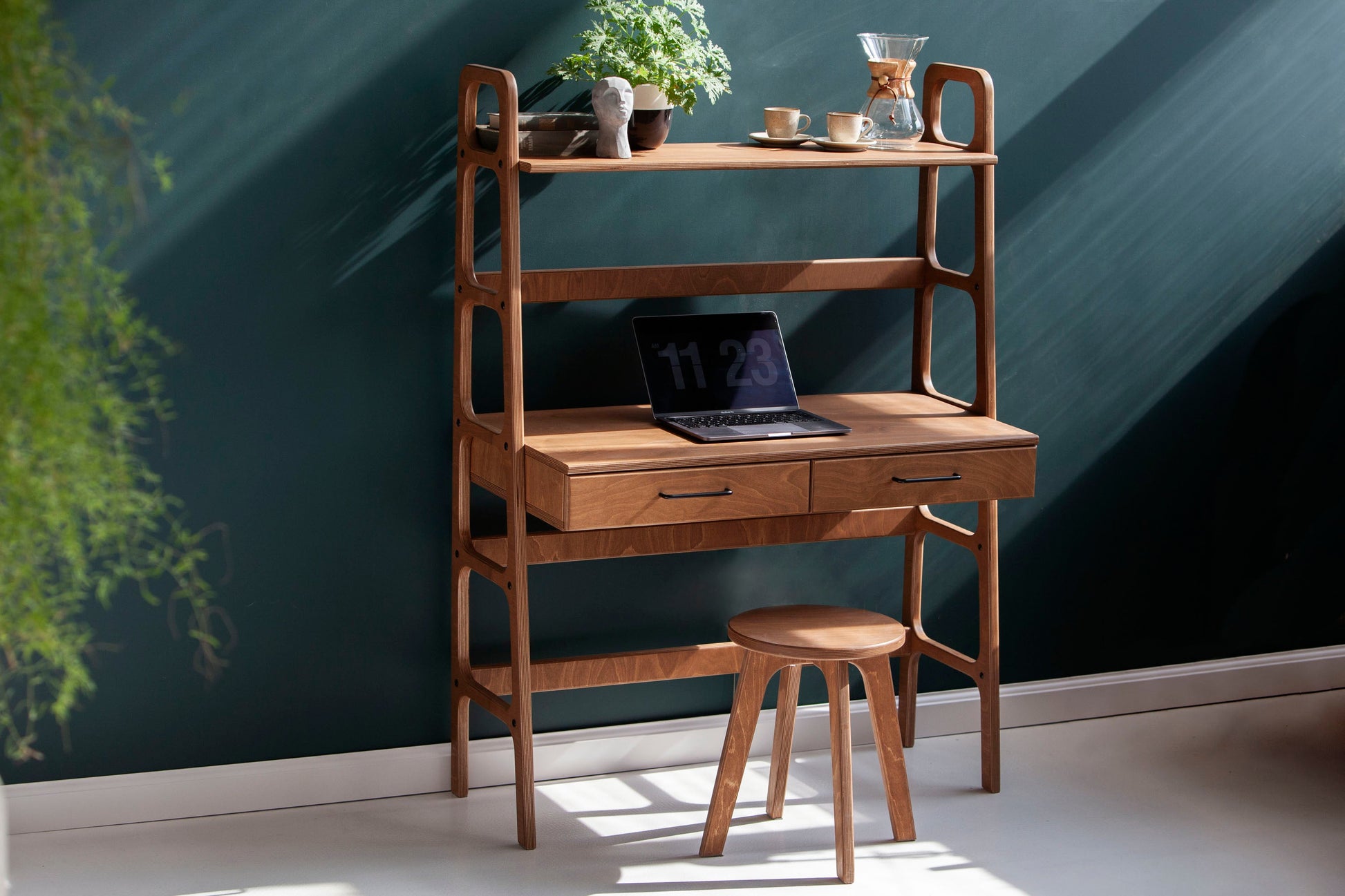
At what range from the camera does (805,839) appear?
126 inches

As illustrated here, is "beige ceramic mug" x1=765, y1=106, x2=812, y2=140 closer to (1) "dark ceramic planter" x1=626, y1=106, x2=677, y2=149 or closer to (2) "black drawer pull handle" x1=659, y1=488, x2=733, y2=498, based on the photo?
(1) "dark ceramic planter" x1=626, y1=106, x2=677, y2=149

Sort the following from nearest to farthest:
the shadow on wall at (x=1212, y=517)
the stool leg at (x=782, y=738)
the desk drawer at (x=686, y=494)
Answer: the desk drawer at (x=686, y=494) → the stool leg at (x=782, y=738) → the shadow on wall at (x=1212, y=517)

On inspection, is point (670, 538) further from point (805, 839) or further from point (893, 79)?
point (893, 79)

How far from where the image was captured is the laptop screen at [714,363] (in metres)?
3.23

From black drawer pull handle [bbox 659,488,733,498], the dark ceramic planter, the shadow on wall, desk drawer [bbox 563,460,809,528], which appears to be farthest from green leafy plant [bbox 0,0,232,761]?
the shadow on wall

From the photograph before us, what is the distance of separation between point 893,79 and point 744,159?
1.59 feet

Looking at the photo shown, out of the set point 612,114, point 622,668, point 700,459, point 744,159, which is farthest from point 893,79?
point 622,668

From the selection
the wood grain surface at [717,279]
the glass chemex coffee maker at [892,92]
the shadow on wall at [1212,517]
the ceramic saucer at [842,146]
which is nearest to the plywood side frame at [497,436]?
the wood grain surface at [717,279]

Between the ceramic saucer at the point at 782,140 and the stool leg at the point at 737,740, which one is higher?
the ceramic saucer at the point at 782,140

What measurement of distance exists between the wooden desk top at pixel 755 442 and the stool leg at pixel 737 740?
423 mm

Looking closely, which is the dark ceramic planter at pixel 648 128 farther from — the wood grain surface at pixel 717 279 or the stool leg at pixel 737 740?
the stool leg at pixel 737 740

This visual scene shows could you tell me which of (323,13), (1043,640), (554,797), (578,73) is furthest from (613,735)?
(323,13)

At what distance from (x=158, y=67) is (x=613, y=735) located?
177 centimetres

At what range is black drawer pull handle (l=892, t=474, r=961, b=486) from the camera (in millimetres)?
3084
